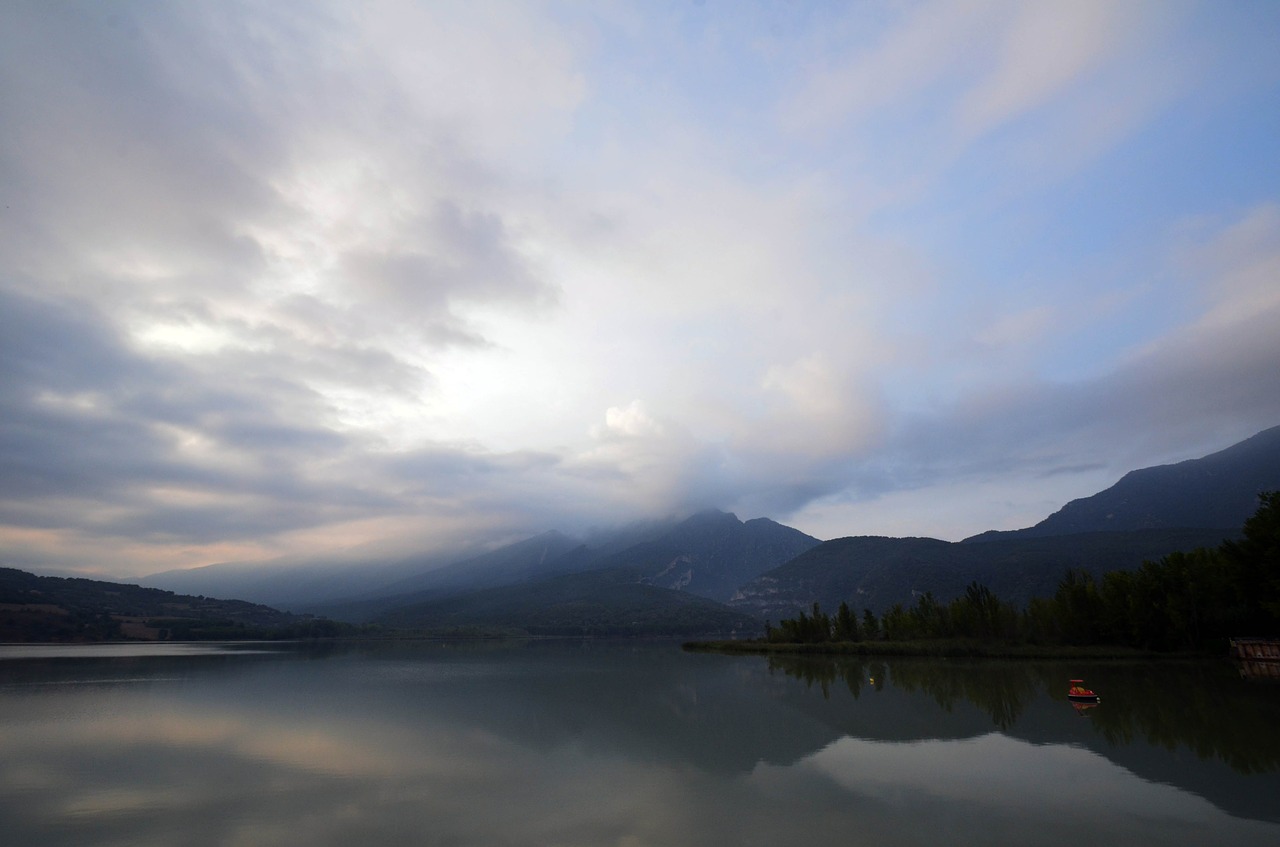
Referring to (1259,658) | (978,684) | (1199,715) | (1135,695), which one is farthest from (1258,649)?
(1199,715)

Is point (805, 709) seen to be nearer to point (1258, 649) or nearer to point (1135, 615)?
point (1258, 649)

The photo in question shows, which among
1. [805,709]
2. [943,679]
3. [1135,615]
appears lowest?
[943,679]

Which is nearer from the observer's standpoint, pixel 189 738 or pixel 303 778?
pixel 303 778

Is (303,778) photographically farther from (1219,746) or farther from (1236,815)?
(1219,746)

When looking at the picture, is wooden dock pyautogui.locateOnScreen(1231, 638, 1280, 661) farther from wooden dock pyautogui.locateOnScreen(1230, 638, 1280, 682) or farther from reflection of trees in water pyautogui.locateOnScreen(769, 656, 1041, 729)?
reflection of trees in water pyautogui.locateOnScreen(769, 656, 1041, 729)

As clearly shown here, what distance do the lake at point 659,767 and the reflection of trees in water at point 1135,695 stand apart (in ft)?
0.81

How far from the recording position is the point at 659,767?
23031 mm

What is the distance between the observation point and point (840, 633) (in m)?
104

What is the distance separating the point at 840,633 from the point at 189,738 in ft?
306

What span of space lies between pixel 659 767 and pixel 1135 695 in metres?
32.5

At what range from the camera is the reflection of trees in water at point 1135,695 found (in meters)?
24.3

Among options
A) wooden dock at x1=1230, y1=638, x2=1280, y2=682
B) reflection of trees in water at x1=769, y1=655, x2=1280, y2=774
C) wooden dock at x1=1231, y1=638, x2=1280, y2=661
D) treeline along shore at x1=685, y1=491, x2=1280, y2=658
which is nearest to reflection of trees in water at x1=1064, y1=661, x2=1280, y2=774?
reflection of trees in water at x1=769, y1=655, x2=1280, y2=774

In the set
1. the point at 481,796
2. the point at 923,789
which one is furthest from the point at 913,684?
the point at 481,796

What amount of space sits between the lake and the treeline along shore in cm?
2036
